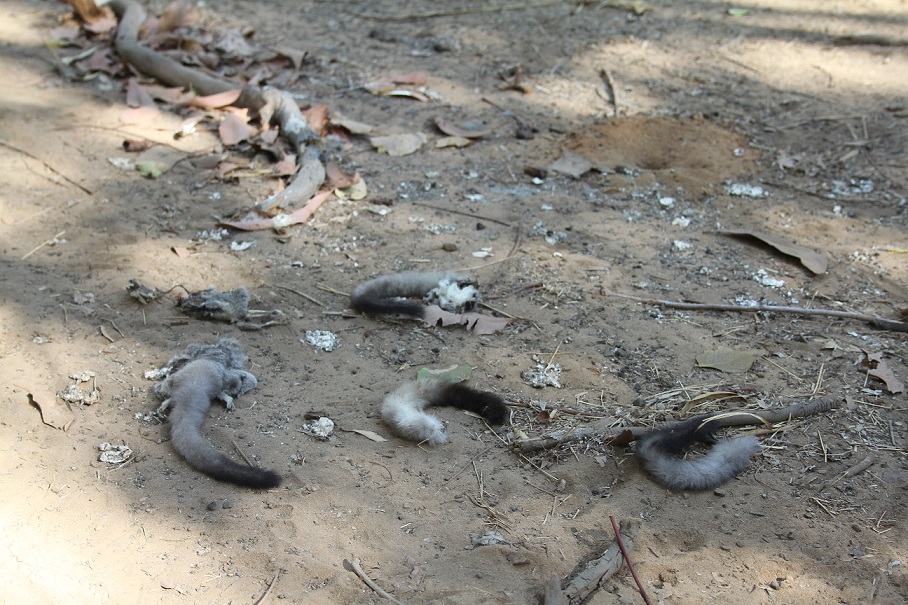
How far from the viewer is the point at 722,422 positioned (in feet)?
9.43

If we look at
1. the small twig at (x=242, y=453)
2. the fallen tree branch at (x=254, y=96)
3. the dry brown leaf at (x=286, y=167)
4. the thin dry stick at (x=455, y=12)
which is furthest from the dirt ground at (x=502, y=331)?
the thin dry stick at (x=455, y=12)

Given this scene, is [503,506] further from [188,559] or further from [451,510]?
[188,559]

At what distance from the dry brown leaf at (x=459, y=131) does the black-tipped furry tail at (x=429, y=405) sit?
2429mm

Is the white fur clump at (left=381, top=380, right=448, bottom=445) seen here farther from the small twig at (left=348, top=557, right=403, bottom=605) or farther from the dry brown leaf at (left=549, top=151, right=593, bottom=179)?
the dry brown leaf at (left=549, top=151, right=593, bottom=179)

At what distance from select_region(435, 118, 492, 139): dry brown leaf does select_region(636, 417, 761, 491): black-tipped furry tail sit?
2.74 metres

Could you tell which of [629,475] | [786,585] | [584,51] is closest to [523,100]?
[584,51]

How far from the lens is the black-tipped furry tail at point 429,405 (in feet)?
9.23

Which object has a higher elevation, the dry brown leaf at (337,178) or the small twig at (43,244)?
the small twig at (43,244)

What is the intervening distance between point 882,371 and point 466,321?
1.68 metres

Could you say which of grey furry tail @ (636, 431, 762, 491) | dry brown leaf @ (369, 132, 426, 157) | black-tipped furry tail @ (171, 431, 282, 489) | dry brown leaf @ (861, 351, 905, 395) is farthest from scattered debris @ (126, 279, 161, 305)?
dry brown leaf @ (861, 351, 905, 395)

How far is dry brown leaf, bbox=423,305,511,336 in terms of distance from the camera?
11.2 ft

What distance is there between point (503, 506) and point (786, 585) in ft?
2.88

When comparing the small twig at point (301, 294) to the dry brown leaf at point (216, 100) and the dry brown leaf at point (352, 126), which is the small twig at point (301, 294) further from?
the dry brown leaf at point (216, 100)

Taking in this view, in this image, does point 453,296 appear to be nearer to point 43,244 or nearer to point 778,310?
point 778,310
